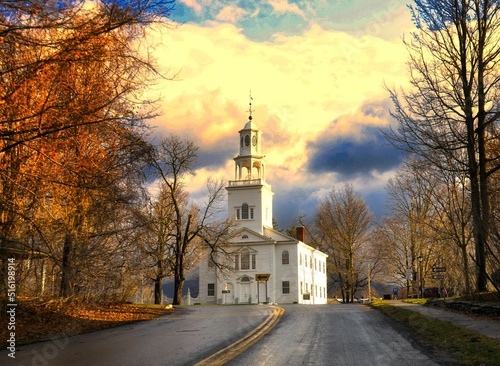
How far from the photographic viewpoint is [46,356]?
36.2 feet

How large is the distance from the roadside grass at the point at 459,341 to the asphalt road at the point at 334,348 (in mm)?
595

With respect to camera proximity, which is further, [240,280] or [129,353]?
[240,280]

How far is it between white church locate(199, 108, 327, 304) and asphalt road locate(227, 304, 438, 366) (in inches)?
1824

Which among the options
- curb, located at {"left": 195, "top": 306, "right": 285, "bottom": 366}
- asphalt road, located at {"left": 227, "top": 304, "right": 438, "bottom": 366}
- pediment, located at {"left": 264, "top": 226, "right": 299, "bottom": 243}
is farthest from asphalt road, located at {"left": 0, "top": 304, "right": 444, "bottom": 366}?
pediment, located at {"left": 264, "top": 226, "right": 299, "bottom": 243}

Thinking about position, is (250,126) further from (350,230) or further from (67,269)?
(67,269)

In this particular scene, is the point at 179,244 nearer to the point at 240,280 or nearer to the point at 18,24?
the point at 240,280

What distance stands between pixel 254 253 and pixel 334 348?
2183 inches

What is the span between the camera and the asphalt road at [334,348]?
10047 mm

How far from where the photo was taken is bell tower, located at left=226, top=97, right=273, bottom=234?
6888cm

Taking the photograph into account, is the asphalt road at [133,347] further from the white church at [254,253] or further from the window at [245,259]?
the window at [245,259]

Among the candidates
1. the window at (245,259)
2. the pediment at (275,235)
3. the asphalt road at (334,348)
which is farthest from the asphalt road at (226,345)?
the pediment at (275,235)

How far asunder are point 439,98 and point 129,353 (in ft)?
56.2

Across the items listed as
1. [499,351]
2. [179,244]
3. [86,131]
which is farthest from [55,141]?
[179,244]

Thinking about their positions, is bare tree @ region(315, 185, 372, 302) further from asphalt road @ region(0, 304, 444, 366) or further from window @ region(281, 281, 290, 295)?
asphalt road @ region(0, 304, 444, 366)
